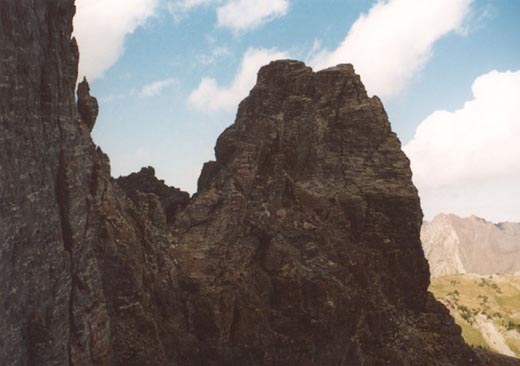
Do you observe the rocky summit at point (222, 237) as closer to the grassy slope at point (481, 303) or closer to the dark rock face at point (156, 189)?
the dark rock face at point (156, 189)

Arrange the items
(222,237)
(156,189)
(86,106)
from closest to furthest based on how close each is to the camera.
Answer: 1. (86,106)
2. (222,237)
3. (156,189)

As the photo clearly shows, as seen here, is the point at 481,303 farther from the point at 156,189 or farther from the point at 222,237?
the point at 222,237

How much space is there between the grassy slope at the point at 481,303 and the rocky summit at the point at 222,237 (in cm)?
7752

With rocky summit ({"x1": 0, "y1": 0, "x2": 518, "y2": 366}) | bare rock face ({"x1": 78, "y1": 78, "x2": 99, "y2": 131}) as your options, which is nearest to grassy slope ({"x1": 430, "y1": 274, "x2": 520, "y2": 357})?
rocky summit ({"x1": 0, "y1": 0, "x2": 518, "y2": 366})

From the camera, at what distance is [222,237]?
3691 centimetres

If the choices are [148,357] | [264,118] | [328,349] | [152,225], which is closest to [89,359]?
[148,357]

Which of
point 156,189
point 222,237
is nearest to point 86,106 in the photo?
point 222,237

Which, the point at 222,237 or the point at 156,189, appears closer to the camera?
the point at 222,237

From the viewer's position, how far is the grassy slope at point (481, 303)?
113m

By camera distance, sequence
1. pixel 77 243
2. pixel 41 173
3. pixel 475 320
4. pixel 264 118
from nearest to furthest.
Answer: pixel 41 173 < pixel 77 243 < pixel 264 118 < pixel 475 320

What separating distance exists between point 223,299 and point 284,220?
9.55 meters

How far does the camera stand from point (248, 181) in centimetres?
4006

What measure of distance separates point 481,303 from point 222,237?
4953 inches

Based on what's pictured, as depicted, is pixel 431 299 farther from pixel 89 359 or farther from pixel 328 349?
pixel 89 359
